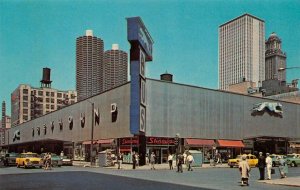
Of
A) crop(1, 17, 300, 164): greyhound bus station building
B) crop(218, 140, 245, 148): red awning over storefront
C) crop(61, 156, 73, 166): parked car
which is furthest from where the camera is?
crop(218, 140, 245, 148): red awning over storefront

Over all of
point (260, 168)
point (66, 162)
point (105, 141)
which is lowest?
point (66, 162)

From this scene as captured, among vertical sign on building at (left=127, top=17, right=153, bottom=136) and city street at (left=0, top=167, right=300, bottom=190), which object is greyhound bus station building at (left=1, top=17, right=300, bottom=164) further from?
city street at (left=0, top=167, right=300, bottom=190)

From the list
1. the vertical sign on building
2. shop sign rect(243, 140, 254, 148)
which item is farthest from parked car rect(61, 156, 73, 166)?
shop sign rect(243, 140, 254, 148)

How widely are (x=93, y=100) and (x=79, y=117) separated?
8.90 meters

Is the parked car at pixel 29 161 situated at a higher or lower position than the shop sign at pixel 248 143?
lower

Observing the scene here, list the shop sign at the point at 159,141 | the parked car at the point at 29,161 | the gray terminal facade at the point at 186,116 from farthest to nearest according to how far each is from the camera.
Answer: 1. the gray terminal facade at the point at 186,116
2. the shop sign at the point at 159,141
3. the parked car at the point at 29,161

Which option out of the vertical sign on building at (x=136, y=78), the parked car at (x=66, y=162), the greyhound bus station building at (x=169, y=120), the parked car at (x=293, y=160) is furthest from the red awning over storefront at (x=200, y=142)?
the parked car at (x=66, y=162)

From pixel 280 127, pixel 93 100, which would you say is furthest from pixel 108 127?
pixel 280 127

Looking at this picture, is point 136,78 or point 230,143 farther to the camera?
point 230,143

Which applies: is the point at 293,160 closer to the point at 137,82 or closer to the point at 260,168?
the point at 137,82

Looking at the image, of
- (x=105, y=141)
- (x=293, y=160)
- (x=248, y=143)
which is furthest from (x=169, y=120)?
(x=248, y=143)

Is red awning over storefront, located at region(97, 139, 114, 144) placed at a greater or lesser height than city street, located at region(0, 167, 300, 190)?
greater

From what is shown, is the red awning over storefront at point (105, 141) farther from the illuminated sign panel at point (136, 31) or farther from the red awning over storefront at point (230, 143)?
the red awning over storefront at point (230, 143)

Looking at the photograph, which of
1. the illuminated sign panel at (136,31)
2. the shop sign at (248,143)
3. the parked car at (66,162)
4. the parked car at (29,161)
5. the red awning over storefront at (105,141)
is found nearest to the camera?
the parked car at (29,161)
